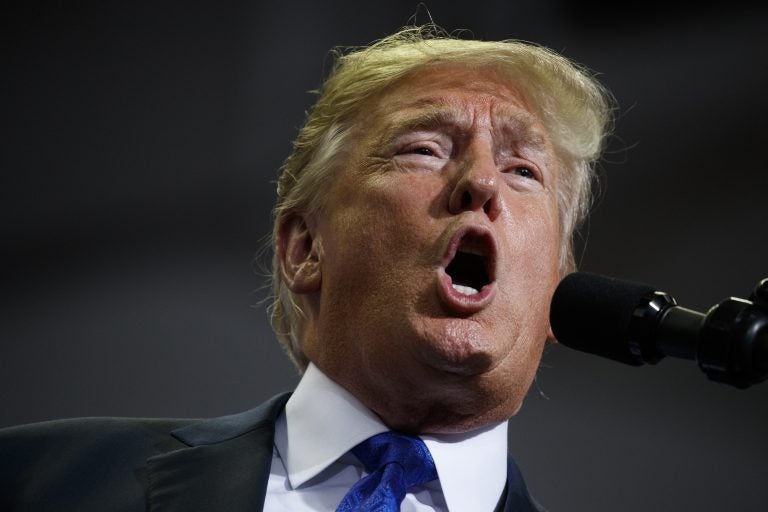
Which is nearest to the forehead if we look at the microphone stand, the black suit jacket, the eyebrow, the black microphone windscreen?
the eyebrow

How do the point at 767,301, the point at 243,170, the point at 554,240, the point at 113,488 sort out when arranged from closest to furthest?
1. the point at 767,301
2. the point at 113,488
3. the point at 554,240
4. the point at 243,170

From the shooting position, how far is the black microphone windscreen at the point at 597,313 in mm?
1062

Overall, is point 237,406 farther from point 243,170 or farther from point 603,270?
point 603,270

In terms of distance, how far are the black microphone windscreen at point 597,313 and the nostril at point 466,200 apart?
50cm

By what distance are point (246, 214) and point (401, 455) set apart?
971 mm

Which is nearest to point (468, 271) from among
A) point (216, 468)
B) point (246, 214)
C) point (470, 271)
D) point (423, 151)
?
point (470, 271)

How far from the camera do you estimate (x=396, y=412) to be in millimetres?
1732

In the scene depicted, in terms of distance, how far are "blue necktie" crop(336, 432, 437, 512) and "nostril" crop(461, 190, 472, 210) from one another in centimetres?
39

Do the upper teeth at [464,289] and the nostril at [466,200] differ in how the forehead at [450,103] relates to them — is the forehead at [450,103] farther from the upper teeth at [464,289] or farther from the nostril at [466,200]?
the upper teeth at [464,289]

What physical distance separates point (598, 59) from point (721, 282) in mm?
627

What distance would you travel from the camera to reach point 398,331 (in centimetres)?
165

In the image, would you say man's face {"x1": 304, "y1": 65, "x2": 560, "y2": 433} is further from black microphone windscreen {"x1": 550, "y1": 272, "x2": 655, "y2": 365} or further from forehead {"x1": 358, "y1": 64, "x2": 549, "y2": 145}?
black microphone windscreen {"x1": 550, "y1": 272, "x2": 655, "y2": 365}

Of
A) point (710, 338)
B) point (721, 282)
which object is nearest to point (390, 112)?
point (721, 282)

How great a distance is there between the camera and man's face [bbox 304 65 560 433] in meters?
1.63
